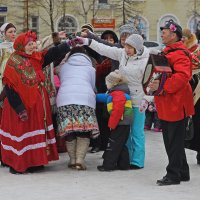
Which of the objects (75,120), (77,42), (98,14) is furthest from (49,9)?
(75,120)

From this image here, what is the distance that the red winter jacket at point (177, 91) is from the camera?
6.42 metres

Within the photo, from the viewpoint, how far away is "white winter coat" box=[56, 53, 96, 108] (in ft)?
25.1

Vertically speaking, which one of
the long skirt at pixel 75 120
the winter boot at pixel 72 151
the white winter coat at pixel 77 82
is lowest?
the winter boot at pixel 72 151

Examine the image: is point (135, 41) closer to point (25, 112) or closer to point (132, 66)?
point (132, 66)

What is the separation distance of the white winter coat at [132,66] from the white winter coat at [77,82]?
28 centimetres

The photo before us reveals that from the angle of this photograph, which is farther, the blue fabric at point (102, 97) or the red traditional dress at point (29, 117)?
the blue fabric at point (102, 97)

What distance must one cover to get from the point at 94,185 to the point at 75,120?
3.63 feet

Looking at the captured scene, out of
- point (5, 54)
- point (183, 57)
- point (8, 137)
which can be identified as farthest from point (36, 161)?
point (183, 57)

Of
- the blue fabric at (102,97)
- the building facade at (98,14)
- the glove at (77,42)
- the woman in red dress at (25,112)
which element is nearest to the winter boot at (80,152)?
the woman in red dress at (25,112)

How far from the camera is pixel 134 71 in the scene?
7.63 metres

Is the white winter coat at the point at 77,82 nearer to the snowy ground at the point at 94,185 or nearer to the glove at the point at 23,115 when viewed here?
the glove at the point at 23,115

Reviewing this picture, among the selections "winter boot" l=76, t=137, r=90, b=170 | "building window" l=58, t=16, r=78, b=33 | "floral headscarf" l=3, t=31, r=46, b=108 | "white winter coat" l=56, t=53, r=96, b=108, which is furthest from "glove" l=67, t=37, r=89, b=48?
"building window" l=58, t=16, r=78, b=33

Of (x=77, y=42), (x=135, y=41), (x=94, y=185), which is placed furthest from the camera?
(x=77, y=42)

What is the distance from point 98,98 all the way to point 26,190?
1911mm
